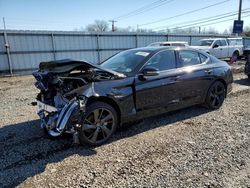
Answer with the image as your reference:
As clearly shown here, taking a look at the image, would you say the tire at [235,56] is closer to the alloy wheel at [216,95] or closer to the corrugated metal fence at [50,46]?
the corrugated metal fence at [50,46]

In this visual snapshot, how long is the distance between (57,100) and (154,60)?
6.66 ft

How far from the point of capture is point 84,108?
354 cm

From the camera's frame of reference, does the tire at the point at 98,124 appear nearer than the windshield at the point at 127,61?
Yes

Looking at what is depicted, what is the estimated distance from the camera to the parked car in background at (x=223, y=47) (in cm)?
Answer: 1577

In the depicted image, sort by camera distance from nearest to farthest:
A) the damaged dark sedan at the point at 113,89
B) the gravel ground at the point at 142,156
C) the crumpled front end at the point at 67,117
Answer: the gravel ground at the point at 142,156 → the crumpled front end at the point at 67,117 → the damaged dark sedan at the point at 113,89

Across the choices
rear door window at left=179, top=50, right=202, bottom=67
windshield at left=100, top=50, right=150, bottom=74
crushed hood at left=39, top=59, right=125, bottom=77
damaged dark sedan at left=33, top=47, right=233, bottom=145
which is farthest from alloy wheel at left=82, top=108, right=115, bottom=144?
rear door window at left=179, top=50, right=202, bottom=67

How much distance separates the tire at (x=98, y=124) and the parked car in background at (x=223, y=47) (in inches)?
497

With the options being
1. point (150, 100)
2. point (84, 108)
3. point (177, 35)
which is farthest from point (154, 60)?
point (177, 35)

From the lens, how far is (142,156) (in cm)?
347

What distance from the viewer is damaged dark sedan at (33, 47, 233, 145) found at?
3.59m

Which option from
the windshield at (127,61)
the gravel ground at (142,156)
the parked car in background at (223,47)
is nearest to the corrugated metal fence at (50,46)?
the parked car in background at (223,47)

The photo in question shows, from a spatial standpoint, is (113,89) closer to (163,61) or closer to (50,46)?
(163,61)

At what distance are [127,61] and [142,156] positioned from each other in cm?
200

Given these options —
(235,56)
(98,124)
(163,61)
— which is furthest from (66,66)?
(235,56)
